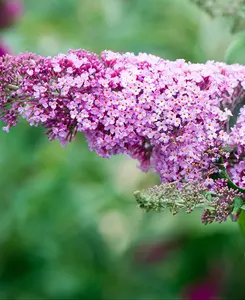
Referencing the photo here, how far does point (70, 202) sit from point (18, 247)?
0.43 m

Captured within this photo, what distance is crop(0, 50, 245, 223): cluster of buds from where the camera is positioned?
89.7 inches

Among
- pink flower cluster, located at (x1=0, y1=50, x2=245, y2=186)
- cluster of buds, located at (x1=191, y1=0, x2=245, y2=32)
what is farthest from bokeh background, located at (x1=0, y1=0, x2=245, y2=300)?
pink flower cluster, located at (x1=0, y1=50, x2=245, y2=186)

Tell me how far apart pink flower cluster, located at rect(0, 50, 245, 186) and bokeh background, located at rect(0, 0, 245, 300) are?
73.8 inches

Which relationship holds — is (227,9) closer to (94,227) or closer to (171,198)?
(171,198)

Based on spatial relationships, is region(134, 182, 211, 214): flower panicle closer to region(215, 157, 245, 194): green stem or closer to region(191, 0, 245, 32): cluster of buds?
region(215, 157, 245, 194): green stem

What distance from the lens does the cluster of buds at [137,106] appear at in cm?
228

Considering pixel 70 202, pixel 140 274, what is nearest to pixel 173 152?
pixel 70 202

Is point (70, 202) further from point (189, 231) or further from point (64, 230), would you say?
point (189, 231)

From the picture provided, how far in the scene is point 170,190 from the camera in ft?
7.07

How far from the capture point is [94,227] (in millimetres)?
4738

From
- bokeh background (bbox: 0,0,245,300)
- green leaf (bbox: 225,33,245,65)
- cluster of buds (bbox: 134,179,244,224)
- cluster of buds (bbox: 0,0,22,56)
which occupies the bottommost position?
cluster of buds (bbox: 134,179,244,224)

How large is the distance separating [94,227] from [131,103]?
2.55m

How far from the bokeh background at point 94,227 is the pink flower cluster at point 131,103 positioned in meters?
1.87

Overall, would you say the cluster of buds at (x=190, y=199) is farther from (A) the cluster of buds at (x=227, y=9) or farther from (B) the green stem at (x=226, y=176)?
(A) the cluster of buds at (x=227, y=9)
